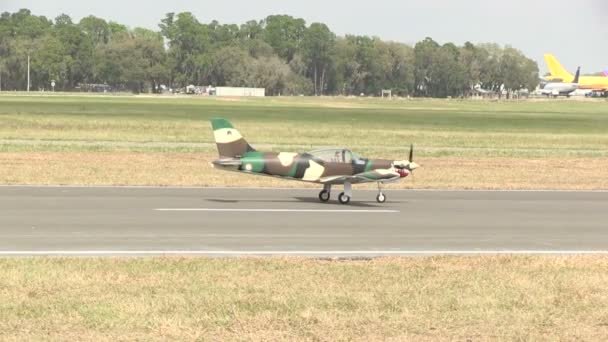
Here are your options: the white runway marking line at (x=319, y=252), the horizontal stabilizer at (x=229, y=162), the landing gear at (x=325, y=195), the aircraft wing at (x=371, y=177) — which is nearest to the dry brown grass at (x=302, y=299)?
the white runway marking line at (x=319, y=252)

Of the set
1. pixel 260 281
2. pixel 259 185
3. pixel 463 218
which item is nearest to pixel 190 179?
pixel 259 185

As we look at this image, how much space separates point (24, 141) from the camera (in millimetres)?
49094

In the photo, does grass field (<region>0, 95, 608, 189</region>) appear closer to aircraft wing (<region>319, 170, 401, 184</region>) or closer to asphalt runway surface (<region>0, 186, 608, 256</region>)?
asphalt runway surface (<region>0, 186, 608, 256</region>)

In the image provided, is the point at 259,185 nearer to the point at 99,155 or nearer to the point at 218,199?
the point at 218,199

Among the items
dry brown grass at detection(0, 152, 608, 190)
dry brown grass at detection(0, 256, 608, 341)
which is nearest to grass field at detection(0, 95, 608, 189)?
dry brown grass at detection(0, 152, 608, 190)

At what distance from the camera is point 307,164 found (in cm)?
2575

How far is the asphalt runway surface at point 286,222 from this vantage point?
18.1 meters

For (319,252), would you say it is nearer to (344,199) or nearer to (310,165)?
(310,165)

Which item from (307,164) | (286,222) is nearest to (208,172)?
(307,164)

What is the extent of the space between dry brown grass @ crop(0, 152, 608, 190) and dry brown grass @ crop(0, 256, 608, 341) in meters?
15.6

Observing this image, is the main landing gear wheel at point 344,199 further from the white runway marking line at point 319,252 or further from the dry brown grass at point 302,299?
the dry brown grass at point 302,299

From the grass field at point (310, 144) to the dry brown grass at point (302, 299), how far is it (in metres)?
15.8

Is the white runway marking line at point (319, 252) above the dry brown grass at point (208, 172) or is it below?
above

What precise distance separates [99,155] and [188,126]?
92.6 ft
